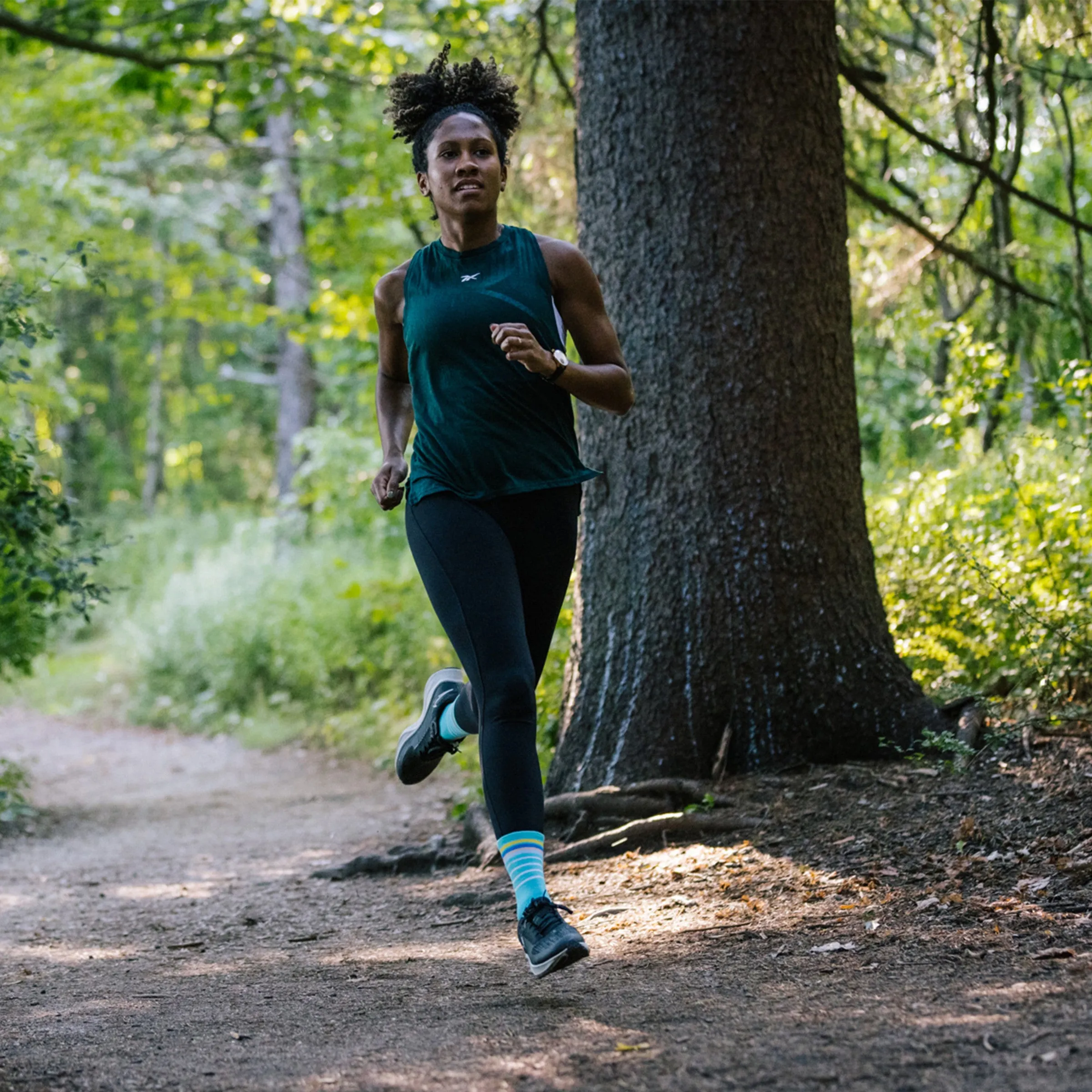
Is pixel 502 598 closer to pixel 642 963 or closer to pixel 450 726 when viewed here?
pixel 450 726

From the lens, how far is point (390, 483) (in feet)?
11.8

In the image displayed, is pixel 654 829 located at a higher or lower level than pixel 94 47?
lower

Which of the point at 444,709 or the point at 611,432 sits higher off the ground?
the point at 611,432

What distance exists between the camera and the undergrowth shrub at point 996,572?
16.9 feet

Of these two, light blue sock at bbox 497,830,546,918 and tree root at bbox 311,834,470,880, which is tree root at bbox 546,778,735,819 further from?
light blue sock at bbox 497,830,546,918

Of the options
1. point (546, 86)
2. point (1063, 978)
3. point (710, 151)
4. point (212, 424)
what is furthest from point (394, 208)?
point (212, 424)

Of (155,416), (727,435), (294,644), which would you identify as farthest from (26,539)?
(155,416)

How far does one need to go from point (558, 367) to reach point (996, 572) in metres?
3.26

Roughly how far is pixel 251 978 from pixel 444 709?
989 millimetres

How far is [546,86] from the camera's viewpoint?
8031mm

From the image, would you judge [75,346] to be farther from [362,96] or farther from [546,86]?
[546,86]

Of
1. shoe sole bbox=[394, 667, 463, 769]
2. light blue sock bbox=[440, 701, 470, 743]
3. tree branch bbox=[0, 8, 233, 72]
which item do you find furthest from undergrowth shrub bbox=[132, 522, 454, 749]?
light blue sock bbox=[440, 701, 470, 743]

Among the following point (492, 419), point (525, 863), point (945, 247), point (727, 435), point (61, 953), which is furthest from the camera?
point (945, 247)

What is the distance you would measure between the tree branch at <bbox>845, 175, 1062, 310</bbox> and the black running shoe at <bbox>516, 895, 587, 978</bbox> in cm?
494
